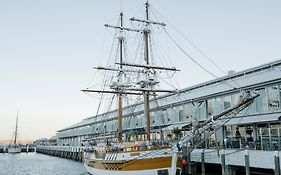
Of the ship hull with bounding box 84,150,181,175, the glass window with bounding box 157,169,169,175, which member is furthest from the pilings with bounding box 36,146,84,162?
the glass window with bounding box 157,169,169,175

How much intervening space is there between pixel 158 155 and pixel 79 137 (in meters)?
78.3

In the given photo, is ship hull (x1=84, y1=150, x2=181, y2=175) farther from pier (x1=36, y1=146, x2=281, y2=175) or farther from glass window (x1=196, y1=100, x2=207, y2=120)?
glass window (x1=196, y1=100, x2=207, y2=120)

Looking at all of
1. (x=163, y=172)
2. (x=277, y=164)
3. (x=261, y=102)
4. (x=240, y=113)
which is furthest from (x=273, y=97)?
(x=163, y=172)

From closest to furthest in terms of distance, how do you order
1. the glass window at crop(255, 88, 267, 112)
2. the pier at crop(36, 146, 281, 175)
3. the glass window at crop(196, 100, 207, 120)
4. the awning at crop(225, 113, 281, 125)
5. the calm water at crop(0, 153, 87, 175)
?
the pier at crop(36, 146, 281, 175), the awning at crop(225, 113, 281, 125), the glass window at crop(255, 88, 267, 112), the glass window at crop(196, 100, 207, 120), the calm water at crop(0, 153, 87, 175)

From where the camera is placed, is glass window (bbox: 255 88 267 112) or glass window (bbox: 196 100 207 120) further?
glass window (bbox: 196 100 207 120)

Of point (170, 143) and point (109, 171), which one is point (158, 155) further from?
point (109, 171)

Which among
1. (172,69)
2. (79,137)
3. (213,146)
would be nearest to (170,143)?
(213,146)

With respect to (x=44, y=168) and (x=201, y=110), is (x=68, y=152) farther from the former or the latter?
(x=201, y=110)

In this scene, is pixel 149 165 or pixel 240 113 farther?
pixel 240 113

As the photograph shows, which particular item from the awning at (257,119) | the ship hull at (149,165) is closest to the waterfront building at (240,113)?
the awning at (257,119)

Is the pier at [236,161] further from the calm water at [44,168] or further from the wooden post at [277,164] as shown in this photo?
the calm water at [44,168]

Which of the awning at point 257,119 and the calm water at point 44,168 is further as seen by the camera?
the calm water at point 44,168

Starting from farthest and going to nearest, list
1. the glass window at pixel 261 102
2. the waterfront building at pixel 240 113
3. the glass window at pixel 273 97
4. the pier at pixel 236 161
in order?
1. the glass window at pixel 261 102
2. the glass window at pixel 273 97
3. the waterfront building at pixel 240 113
4. the pier at pixel 236 161

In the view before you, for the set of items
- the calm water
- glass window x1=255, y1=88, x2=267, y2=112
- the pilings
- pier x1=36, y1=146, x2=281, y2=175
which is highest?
glass window x1=255, y1=88, x2=267, y2=112
